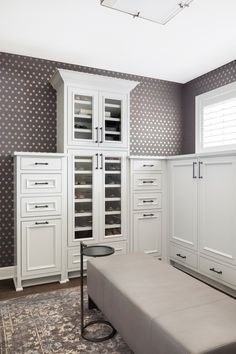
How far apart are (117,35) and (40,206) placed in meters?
1.98

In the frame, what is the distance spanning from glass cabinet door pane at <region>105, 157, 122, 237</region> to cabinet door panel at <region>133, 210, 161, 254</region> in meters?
0.25

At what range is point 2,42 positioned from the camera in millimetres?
3088

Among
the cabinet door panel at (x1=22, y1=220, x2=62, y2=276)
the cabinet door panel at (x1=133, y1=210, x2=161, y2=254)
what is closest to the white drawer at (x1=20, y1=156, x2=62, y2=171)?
the cabinet door panel at (x1=22, y1=220, x2=62, y2=276)

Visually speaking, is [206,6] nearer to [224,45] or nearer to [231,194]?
[224,45]

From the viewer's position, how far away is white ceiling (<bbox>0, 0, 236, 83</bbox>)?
97.2 inches

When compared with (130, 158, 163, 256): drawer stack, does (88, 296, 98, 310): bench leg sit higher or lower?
lower

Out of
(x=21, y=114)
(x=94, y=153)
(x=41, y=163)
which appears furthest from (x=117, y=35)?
(x=41, y=163)

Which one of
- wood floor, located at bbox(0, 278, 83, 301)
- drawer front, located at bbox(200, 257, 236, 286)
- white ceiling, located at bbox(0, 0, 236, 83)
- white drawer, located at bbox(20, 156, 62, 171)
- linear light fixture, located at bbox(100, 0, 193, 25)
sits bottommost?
wood floor, located at bbox(0, 278, 83, 301)

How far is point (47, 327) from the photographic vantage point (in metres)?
2.25

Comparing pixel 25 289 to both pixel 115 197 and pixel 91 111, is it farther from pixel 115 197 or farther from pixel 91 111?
pixel 91 111

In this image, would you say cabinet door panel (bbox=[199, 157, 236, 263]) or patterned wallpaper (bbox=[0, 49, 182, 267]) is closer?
cabinet door panel (bbox=[199, 157, 236, 263])

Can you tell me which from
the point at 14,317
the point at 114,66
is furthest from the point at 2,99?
the point at 14,317

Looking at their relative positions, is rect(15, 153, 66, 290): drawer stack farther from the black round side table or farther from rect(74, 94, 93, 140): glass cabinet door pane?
the black round side table

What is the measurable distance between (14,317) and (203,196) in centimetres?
224
